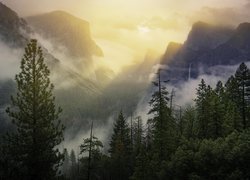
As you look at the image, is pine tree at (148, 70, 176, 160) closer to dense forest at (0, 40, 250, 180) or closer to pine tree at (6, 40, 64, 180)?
dense forest at (0, 40, 250, 180)

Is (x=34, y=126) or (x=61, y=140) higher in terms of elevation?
(x=34, y=126)

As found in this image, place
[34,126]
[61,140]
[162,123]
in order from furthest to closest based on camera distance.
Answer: [162,123] < [61,140] < [34,126]

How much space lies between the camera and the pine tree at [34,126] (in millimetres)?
34375

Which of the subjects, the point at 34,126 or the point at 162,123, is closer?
the point at 34,126

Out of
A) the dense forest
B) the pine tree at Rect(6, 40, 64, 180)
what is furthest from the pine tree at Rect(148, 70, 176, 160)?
the pine tree at Rect(6, 40, 64, 180)

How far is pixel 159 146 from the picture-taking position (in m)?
51.9

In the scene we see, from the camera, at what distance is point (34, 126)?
35.4 m

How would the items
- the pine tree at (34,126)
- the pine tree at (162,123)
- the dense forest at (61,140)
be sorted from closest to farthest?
the pine tree at (34,126)
the dense forest at (61,140)
the pine tree at (162,123)

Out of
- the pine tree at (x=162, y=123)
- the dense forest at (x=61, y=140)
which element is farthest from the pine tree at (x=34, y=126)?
the pine tree at (x=162, y=123)

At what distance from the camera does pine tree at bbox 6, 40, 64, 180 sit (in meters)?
34.4

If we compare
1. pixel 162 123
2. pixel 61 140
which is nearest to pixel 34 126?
pixel 61 140

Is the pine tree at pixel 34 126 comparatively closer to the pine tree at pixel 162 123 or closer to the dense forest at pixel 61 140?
the dense forest at pixel 61 140

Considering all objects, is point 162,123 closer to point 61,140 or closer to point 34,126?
point 61,140

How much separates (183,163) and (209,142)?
3.35 m
